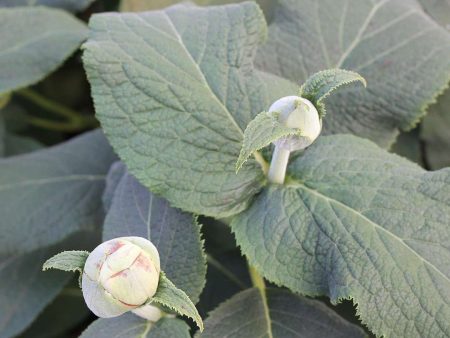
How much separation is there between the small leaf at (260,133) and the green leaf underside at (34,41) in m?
0.51

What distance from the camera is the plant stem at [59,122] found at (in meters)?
1.18

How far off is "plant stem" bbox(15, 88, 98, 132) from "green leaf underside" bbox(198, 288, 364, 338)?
61 centimetres

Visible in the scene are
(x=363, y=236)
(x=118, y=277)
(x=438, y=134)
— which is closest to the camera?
(x=118, y=277)

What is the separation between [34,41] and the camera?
0.97 m

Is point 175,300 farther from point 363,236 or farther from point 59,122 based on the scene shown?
point 59,122

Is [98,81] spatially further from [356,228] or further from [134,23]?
[356,228]

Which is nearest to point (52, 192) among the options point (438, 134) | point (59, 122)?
point (59, 122)

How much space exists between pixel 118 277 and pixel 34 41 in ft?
1.95

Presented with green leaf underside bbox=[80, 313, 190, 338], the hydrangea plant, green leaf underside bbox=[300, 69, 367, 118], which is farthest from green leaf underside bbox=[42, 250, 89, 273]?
green leaf underside bbox=[300, 69, 367, 118]

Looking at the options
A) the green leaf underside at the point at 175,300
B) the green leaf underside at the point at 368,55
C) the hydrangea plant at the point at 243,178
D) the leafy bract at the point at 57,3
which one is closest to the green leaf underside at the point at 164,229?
the hydrangea plant at the point at 243,178

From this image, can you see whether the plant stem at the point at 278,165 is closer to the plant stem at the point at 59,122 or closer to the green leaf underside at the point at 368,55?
the green leaf underside at the point at 368,55

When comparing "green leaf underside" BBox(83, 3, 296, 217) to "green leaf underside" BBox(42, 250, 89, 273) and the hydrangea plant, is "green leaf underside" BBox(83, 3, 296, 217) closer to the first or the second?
the hydrangea plant

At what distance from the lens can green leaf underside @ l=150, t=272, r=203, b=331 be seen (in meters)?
0.49

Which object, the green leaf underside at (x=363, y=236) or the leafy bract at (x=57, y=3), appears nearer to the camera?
the green leaf underside at (x=363, y=236)
